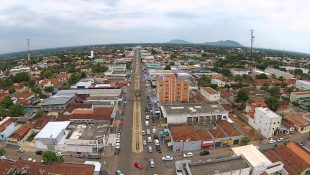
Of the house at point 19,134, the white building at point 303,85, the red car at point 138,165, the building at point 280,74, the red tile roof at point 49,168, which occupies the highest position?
the building at point 280,74

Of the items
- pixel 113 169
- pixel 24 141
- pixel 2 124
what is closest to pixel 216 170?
pixel 113 169

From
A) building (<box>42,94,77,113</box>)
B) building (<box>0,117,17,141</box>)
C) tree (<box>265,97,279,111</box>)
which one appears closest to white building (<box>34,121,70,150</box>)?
building (<box>0,117,17,141</box>)

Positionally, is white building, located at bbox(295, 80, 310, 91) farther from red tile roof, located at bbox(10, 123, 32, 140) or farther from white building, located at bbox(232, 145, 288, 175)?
red tile roof, located at bbox(10, 123, 32, 140)

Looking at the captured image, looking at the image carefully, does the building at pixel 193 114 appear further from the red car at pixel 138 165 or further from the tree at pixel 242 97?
the tree at pixel 242 97

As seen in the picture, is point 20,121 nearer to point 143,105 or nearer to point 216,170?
point 143,105

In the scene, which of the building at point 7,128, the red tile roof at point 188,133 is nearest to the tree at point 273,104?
the red tile roof at point 188,133

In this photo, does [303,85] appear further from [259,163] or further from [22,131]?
[22,131]
